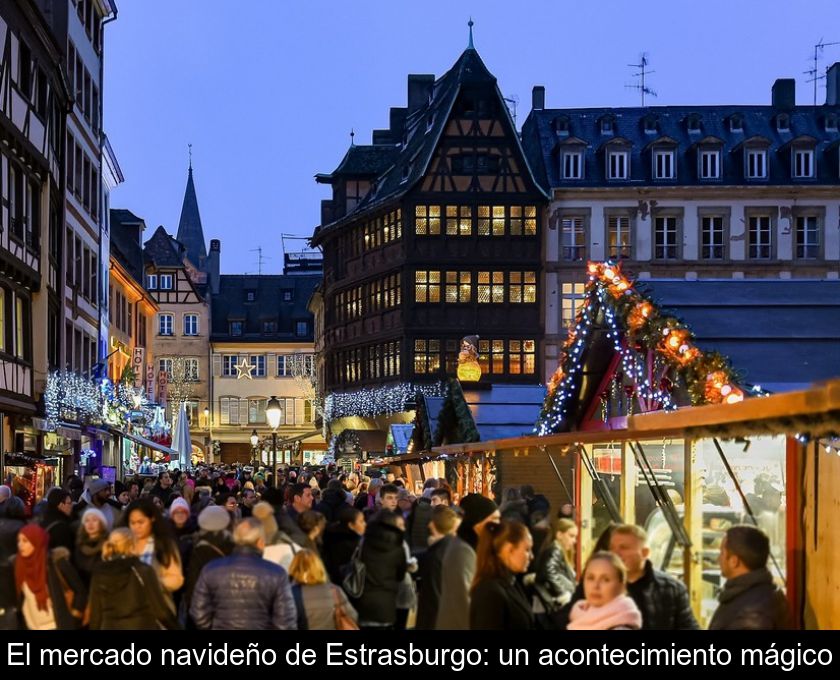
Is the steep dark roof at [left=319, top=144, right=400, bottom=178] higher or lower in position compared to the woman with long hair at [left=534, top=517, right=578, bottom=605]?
higher

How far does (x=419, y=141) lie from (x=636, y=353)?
4165 cm

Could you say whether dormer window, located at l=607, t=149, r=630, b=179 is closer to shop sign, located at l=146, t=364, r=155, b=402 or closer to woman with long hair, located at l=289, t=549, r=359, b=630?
shop sign, located at l=146, t=364, r=155, b=402

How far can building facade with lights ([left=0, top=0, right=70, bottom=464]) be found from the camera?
1126 inches

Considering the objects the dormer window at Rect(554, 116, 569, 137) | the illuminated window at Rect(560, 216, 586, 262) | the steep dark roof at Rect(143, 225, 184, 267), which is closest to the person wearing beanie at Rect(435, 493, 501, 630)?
the illuminated window at Rect(560, 216, 586, 262)

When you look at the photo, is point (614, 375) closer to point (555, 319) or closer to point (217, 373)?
point (555, 319)

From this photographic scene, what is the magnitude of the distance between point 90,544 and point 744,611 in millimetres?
5252

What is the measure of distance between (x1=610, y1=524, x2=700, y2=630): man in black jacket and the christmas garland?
5675 millimetres

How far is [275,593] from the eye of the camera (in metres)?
8.69

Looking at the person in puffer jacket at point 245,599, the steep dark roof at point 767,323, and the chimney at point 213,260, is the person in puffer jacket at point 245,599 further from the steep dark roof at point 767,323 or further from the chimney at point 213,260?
the chimney at point 213,260

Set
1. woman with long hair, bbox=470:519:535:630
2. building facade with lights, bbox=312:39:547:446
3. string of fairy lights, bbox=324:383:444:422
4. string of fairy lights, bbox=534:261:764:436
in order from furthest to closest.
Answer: string of fairy lights, bbox=324:383:444:422, building facade with lights, bbox=312:39:547:446, string of fairy lights, bbox=534:261:764:436, woman with long hair, bbox=470:519:535:630

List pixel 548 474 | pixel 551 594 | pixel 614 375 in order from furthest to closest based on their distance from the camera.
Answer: pixel 548 474, pixel 614 375, pixel 551 594

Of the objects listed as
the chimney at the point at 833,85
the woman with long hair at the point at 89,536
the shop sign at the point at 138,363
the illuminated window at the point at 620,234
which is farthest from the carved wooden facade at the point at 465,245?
the woman with long hair at the point at 89,536

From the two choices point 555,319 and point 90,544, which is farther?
point 555,319

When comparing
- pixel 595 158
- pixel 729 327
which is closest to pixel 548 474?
pixel 729 327
